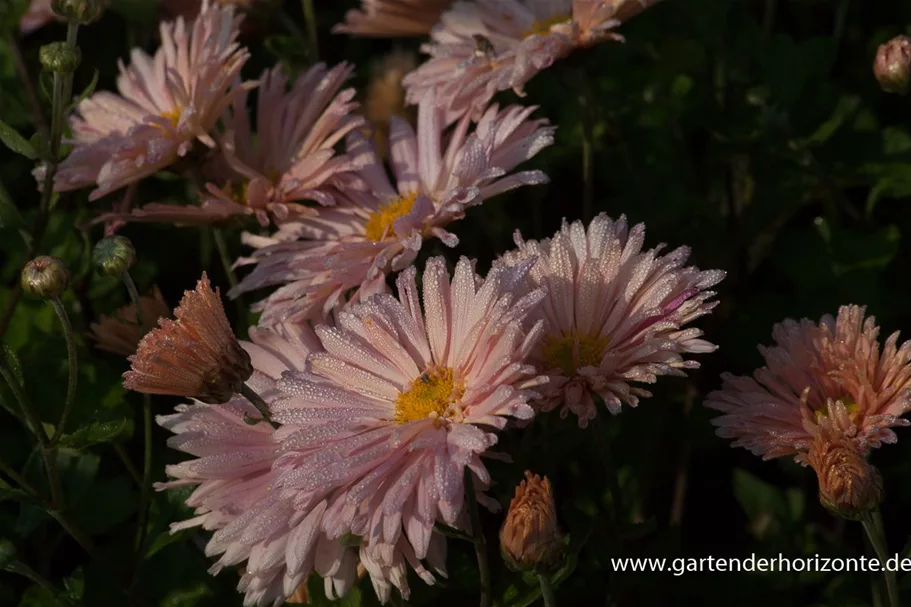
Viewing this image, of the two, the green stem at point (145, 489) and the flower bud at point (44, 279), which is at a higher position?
the flower bud at point (44, 279)

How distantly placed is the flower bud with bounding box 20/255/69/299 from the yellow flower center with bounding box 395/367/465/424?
0.53 metres

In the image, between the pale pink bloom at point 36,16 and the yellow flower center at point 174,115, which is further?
the pale pink bloom at point 36,16

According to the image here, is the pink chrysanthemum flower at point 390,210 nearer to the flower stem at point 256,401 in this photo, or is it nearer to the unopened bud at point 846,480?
the flower stem at point 256,401

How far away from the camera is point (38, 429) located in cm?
173

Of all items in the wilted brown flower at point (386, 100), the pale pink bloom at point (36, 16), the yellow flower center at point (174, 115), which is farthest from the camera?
the pale pink bloom at point (36, 16)

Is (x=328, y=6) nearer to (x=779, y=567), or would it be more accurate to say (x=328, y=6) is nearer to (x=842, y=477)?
(x=779, y=567)

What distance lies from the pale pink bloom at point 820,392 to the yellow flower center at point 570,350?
0.21 metres

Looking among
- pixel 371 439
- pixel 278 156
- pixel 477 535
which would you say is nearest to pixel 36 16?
pixel 278 156

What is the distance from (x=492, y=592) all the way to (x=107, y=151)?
1110 millimetres

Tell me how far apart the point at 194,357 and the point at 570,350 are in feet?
1.80

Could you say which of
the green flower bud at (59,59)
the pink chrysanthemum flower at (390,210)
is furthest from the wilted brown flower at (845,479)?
the green flower bud at (59,59)

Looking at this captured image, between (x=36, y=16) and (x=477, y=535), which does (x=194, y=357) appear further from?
(x=36, y=16)

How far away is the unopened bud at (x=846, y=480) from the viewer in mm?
1474

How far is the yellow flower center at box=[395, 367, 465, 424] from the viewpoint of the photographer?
1600 mm
